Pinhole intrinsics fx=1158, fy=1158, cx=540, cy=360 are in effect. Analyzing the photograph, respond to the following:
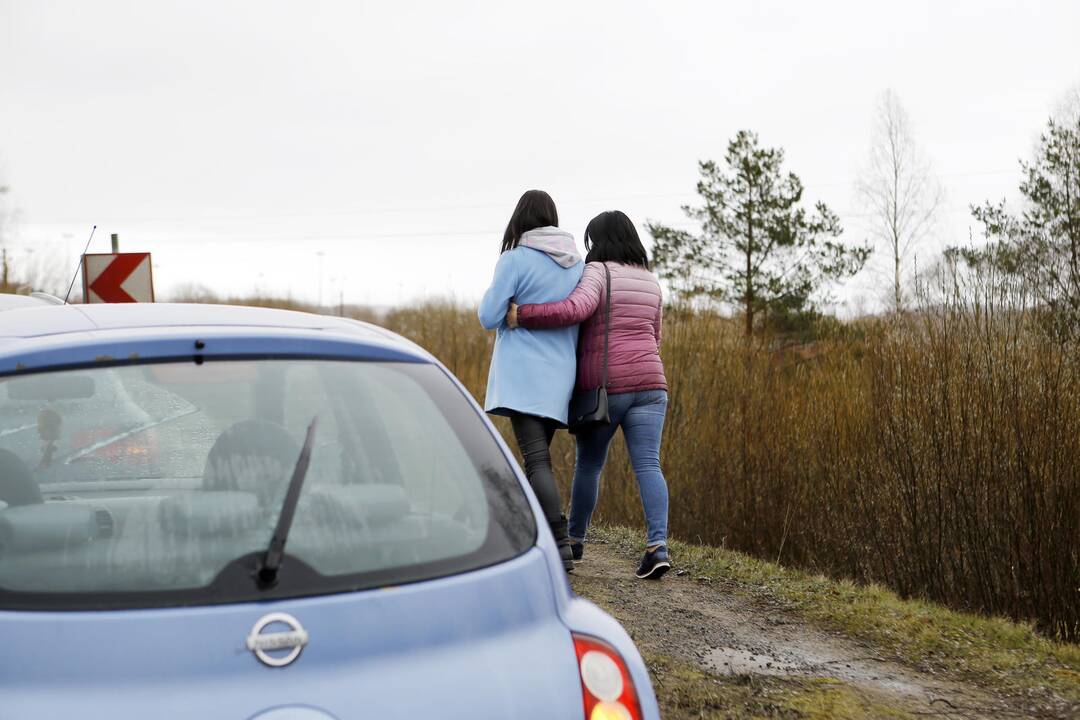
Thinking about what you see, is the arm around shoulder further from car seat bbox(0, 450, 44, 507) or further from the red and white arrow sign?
the red and white arrow sign

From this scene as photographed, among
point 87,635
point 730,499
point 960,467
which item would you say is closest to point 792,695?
point 87,635

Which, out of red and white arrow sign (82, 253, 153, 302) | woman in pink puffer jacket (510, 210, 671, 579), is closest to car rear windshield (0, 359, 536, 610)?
woman in pink puffer jacket (510, 210, 671, 579)

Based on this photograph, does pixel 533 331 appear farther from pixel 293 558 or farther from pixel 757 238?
pixel 757 238

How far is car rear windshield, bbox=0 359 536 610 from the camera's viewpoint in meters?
1.85

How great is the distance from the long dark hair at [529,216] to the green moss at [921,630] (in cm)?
254

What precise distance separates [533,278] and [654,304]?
76 centimetres

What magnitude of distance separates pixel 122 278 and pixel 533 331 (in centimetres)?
785

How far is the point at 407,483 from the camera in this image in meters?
2.22

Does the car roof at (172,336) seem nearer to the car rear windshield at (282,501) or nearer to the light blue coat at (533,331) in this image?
the car rear windshield at (282,501)

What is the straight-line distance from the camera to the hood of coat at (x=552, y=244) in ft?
19.6

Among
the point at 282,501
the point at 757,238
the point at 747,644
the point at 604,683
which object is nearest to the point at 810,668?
the point at 747,644

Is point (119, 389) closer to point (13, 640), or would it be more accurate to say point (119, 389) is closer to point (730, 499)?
point (13, 640)

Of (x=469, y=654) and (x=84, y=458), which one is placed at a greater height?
(x=84, y=458)

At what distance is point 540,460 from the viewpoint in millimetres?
6012
